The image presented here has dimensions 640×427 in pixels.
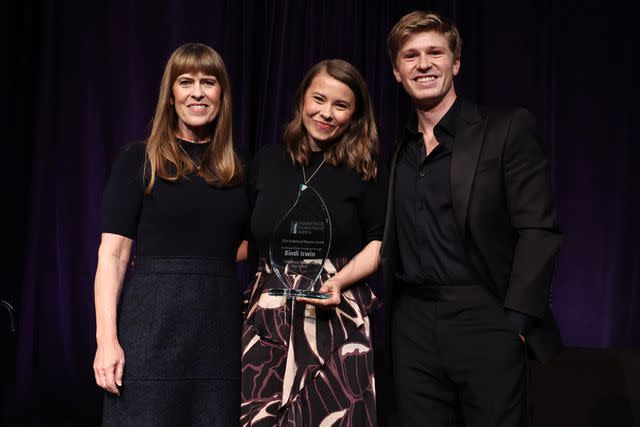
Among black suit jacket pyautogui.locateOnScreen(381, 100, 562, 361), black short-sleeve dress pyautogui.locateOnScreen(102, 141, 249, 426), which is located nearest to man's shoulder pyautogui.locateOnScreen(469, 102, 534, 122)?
black suit jacket pyautogui.locateOnScreen(381, 100, 562, 361)

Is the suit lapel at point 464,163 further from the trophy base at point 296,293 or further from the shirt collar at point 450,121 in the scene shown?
the trophy base at point 296,293

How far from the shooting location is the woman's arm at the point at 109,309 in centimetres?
184

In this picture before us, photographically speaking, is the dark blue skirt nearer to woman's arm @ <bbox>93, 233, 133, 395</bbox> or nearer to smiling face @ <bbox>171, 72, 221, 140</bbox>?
woman's arm @ <bbox>93, 233, 133, 395</bbox>

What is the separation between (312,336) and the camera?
195cm

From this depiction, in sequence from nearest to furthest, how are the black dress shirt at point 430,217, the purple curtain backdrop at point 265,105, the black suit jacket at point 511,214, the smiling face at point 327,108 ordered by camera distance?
1. the black suit jacket at point 511,214
2. the black dress shirt at point 430,217
3. the smiling face at point 327,108
4. the purple curtain backdrop at point 265,105

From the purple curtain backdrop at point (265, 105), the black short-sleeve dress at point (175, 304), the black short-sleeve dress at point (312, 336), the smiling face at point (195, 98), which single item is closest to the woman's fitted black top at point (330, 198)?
the black short-sleeve dress at point (312, 336)

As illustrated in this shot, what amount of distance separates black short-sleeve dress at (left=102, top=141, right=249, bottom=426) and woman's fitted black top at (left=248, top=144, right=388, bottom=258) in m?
0.10

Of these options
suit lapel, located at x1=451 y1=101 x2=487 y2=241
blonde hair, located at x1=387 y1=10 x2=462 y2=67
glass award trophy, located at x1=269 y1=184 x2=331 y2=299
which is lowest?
glass award trophy, located at x1=269 y1=184 x2=331 y2=299

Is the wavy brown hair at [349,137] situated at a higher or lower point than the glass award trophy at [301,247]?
higher

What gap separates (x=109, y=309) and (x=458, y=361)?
0.94 m

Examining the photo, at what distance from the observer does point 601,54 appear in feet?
11.8

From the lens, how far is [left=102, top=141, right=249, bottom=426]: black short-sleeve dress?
187cm

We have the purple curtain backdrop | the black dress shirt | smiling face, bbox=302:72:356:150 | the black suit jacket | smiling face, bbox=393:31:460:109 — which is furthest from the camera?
the purple curtain backdrop

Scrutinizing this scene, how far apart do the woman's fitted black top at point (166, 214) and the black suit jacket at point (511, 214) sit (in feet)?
2.19
